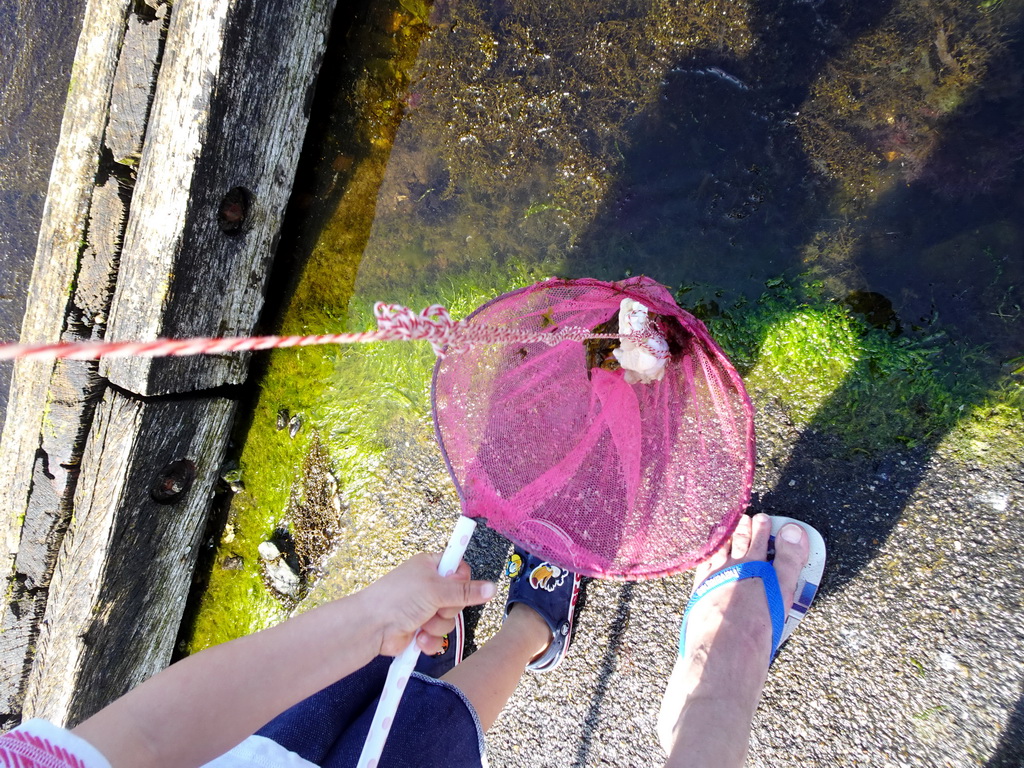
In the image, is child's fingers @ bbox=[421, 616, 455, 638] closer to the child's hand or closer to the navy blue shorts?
the child's hand

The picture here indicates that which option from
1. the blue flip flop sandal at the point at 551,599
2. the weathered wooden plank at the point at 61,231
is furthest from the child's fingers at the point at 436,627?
the weathered wooden plank at the point at 61,231

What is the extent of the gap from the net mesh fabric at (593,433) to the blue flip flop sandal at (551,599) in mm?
349

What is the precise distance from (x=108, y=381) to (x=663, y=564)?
1914 millimetres

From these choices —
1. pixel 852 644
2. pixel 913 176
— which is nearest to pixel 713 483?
pixel 852 644

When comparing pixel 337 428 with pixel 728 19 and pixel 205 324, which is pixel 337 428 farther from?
pixel 728 19

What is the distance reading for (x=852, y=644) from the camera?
1915mm

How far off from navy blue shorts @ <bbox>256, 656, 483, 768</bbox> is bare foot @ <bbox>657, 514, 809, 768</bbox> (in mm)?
585

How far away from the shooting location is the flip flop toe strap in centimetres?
187

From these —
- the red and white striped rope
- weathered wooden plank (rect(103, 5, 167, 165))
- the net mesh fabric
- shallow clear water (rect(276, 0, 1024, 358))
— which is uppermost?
shallow clear water (rect(276, 0, 1024, 358))

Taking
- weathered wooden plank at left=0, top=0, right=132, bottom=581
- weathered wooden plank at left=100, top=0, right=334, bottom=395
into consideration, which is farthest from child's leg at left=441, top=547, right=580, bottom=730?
weathered wooden plank at left=0, top=0, right=132, bottom=581

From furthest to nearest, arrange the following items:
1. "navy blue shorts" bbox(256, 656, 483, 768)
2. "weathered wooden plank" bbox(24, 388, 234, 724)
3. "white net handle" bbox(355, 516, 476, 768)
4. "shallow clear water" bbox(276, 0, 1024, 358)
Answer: "weathered wooden plank" bbox(24, 388, 234, 724) → "shallow clear water" bbox(276, 0, 1024, 358) → "navy blue shorts" bbox(256, 656, 483, 768) → "white net handle" bbox(355, 516, 476, 768)

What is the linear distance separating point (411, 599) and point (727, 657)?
3.62ft

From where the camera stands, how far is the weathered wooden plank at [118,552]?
2.05 m

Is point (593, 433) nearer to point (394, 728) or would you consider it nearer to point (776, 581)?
point (776, 581)
